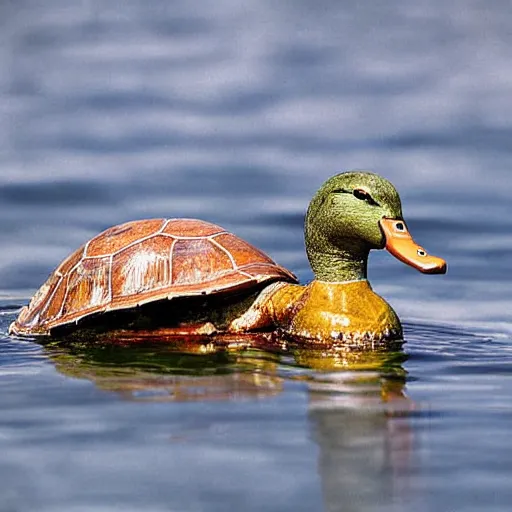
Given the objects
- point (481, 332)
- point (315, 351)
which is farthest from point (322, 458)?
point (481, 332)

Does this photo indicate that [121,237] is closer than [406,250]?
No

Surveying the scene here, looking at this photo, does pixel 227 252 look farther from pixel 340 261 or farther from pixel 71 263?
pixel 71 263

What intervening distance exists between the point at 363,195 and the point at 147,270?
115 centimetres

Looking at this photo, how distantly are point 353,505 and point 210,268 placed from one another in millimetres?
3219

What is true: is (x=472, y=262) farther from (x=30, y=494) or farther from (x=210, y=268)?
(x=30, y=494)

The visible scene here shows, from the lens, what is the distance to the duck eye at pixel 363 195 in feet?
24.6

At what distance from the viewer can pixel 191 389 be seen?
6.32 meters

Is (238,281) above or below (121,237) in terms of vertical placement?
below

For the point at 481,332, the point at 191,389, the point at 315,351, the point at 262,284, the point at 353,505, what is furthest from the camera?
the point at 481,332

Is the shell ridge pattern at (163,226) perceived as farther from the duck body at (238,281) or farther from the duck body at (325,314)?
the duck body at (325,314)

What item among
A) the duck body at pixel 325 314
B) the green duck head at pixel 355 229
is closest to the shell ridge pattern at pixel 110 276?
the duck body at pixel 325 314

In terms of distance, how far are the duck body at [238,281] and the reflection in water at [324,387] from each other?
198 millimetres

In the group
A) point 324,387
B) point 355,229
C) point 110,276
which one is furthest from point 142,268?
point 324,387

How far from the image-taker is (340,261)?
304 inches
